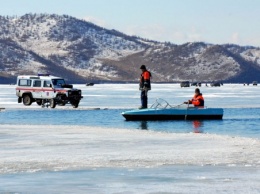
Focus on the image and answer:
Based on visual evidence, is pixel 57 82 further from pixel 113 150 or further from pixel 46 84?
pixel 113 150

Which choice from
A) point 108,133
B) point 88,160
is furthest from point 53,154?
point 108,133

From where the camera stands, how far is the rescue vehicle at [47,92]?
55438 millimetres

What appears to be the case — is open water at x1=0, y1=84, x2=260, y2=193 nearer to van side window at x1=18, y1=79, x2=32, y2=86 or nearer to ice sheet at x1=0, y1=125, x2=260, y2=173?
ice sheet at x1=0, y1=125, x2=260, y2=173

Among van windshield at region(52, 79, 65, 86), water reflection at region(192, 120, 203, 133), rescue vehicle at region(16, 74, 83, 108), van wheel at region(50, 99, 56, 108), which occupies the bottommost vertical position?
water reflection at region(192, 120, 203, 133)

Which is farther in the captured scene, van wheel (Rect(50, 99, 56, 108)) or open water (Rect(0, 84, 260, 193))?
van wheel (Rect(50, 99, 56, 108))

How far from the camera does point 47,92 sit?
5578 cm

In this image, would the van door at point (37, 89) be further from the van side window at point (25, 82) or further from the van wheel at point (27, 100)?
the van wheel at point (27, 100)

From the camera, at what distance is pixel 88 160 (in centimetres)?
1952

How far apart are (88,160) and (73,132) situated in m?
10.8

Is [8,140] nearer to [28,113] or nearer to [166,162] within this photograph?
[166,162]

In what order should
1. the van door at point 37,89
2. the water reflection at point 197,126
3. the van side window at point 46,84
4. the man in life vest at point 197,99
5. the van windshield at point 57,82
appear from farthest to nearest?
the van door at point 37,89
the van windshield at point 57,82
the van side window at point 46,84
the man in life vest at point 197,99
the water reflection at point 197,126

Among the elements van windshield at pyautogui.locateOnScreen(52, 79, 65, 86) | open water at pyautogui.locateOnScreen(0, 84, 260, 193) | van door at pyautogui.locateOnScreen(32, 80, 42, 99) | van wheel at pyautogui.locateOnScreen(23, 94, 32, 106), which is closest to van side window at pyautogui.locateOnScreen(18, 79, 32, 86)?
van door at pyautogui.locateOnScreen(32, 80, 42, 99)

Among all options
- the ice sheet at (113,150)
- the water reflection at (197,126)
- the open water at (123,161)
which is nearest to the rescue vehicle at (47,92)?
the water reflection at (197,126)

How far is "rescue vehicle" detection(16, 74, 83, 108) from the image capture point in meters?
55.4
